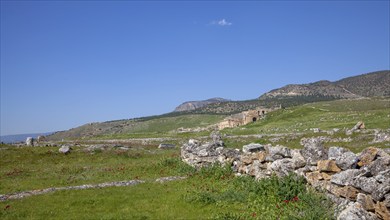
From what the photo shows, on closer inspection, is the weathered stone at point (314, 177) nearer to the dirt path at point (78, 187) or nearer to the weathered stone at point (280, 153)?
the weathered stone at point (280, 153)

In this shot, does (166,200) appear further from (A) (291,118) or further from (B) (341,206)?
(A) (291,118)

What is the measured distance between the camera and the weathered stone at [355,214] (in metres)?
13.1

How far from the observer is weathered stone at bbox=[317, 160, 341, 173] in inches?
673

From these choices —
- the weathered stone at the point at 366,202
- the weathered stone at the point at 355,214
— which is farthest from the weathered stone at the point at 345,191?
the weathered stone at the point at 355,214

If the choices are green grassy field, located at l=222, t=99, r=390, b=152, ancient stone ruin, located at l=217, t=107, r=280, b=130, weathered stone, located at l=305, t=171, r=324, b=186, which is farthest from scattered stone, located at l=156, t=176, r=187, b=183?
ancient stone ruin, located at l=217, t=107, r=280, b=130

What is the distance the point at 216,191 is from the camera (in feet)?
72.8

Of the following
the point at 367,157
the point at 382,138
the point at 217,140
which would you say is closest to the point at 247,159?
the point at 367,157

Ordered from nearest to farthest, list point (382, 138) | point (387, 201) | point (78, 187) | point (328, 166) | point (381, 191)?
point (387, 201) → point (381, 191) → point (328, 166) → point (78, 187) → point (382, 138)

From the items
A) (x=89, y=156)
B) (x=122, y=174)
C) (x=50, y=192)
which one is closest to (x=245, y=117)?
(x=89, y=156)

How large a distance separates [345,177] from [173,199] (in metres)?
10.1

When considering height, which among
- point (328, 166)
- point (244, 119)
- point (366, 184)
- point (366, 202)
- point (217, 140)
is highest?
point (244, 119)

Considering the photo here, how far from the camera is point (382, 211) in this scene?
13.2 meters

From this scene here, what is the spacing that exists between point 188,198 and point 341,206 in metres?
8.79

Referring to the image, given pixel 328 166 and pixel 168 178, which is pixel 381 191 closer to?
pixel 328 166
